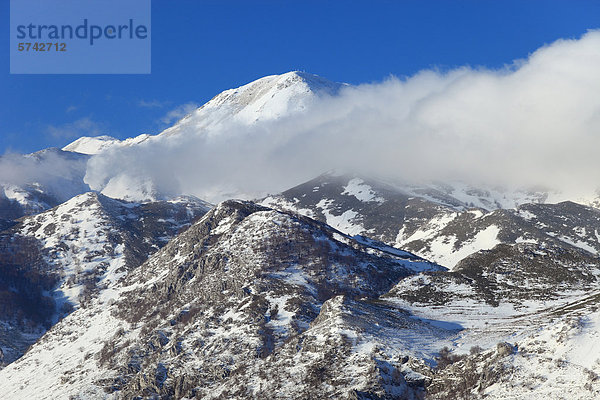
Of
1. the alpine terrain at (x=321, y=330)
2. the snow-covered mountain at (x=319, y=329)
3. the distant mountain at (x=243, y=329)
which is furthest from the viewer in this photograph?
the distant mountain at (x=243, y=329)

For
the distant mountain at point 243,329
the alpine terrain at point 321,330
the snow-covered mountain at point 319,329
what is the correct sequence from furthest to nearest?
the distant mountain at point 243,329 < the snow-covered mountain at point 319,329 < the alpine terrain at point 321,330

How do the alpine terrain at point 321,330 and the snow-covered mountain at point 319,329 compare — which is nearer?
the alpine terrain at point 321,330

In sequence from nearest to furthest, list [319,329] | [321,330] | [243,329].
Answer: [321,330]
[319,329]
[243,329]

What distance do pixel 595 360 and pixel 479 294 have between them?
172 feet

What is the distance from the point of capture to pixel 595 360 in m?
91.2

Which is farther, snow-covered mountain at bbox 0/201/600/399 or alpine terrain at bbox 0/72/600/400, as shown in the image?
snow-covered mountain at bbox 0/201/600/399

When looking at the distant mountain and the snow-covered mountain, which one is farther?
the distant mountain

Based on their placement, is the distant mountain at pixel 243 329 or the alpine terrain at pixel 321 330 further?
the distant mountain at pixel 243 329

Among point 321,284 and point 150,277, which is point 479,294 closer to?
point 321,284

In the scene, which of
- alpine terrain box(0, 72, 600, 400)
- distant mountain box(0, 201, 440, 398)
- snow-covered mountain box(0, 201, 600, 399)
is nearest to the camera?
alpine terrain box(0, 72, 600, 400)

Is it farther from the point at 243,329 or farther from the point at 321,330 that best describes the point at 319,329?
the point at 243,329

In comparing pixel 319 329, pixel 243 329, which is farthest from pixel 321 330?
pixel 243 329

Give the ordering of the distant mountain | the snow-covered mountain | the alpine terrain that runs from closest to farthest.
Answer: the alpine terrain
the snow-covered mountain
the distant mountain

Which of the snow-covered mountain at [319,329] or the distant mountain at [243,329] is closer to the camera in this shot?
the snow-covered mountain at [319,329]
